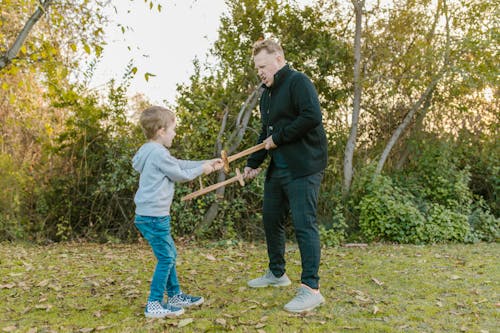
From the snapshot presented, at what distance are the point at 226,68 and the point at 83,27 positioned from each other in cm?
216

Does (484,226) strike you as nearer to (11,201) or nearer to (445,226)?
(445,226)

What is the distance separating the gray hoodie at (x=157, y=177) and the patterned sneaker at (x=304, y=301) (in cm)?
109

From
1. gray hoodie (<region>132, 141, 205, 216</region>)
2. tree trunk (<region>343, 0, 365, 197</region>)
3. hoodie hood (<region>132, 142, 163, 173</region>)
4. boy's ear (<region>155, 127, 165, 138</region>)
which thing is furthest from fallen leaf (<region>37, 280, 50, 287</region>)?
tree trunk (<region>343, 0, 365, 197</region>)

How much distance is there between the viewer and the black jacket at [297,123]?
11.9 ft

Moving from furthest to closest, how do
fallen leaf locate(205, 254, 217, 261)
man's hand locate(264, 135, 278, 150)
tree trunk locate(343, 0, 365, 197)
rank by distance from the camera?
tree trunk locate(343, 0, 365, 197)
fallen leaf locate(205, 254, 217, 261)
man's hand locate(264, 135, 278, 150)

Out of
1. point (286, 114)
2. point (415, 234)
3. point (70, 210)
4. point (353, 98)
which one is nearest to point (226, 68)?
point (353, 98)

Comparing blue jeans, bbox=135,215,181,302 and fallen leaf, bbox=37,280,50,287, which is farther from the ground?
blue jeans, bbox=135,215,181,302

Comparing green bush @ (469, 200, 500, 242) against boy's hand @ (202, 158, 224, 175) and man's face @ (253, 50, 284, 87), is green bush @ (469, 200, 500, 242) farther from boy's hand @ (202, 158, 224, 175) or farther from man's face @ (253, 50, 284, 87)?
boy's hand @ (202, 158, 224, 175)

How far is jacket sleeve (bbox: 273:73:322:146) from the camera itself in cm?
362

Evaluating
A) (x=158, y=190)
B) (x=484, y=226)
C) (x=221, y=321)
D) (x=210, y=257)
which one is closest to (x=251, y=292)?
(x=221, y=321)

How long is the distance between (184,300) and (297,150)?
139 cm

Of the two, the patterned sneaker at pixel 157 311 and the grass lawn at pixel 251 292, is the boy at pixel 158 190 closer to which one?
the patterned sneaker at pixel 157 311

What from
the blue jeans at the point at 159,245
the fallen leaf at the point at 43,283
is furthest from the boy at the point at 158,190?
the fallen leaf at the point at 43,283

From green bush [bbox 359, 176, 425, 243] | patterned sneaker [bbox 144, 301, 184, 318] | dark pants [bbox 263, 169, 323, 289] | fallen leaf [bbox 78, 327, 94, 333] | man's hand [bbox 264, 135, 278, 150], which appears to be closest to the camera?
fallen leaf [bbox 78, 327, 94, 333]
